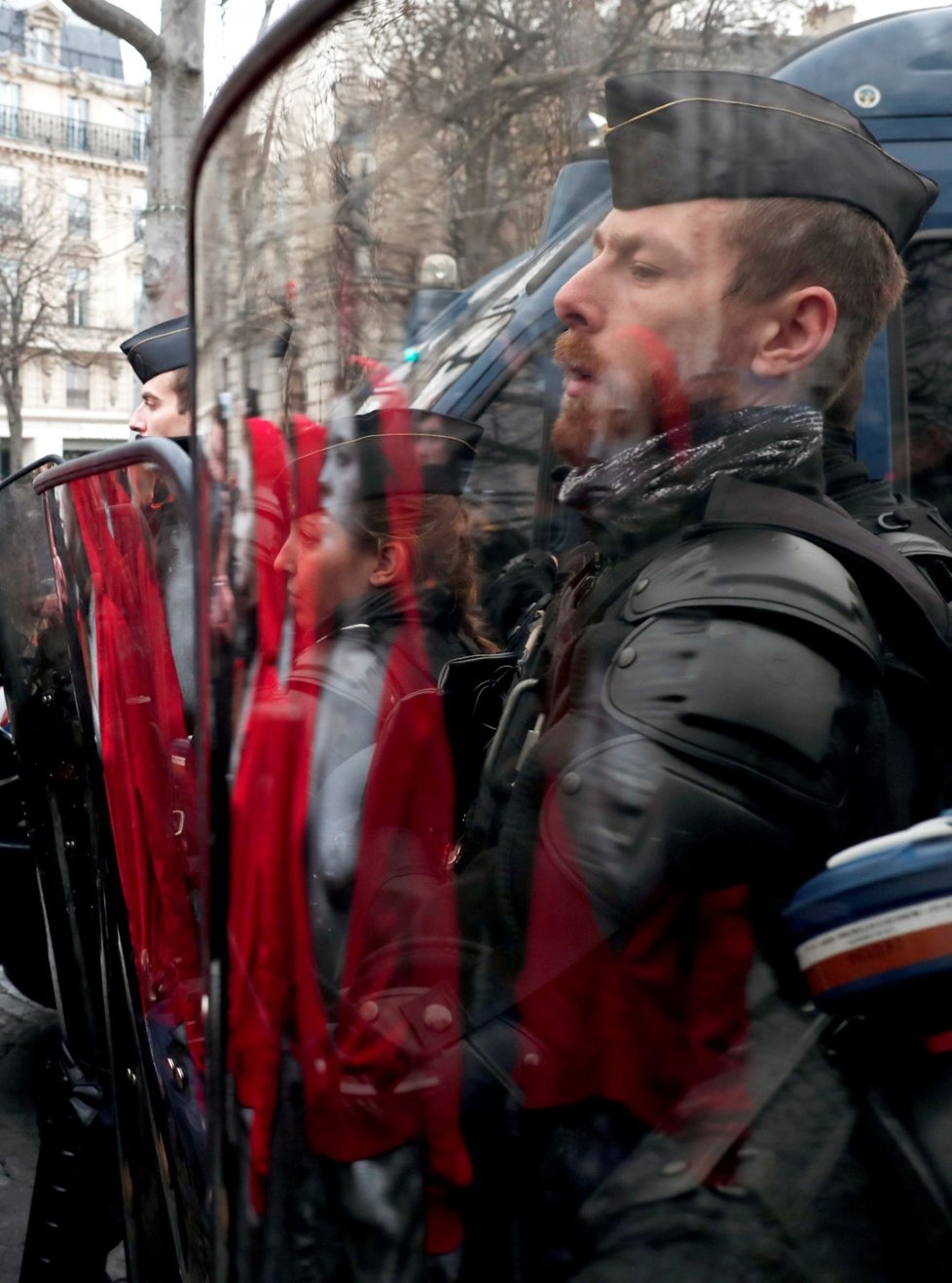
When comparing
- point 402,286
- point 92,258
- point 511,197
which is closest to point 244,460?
point 402,286

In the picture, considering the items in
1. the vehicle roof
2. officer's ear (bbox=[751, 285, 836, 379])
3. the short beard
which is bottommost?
the short beard

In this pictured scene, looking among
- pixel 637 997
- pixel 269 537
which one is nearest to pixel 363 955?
pixel 637 997

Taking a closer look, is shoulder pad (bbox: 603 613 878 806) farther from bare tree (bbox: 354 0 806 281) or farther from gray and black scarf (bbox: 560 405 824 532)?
bare tree (bbox: 354 0 806 281)

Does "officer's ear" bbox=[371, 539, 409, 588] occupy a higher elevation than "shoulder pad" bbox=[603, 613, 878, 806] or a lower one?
higher

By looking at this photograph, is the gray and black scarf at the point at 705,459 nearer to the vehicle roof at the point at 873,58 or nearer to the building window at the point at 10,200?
the vehicle roof at the point at 873,58

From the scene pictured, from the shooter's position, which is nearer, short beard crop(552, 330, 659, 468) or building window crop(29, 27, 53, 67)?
short beard crop(552, 330, 659, 468)

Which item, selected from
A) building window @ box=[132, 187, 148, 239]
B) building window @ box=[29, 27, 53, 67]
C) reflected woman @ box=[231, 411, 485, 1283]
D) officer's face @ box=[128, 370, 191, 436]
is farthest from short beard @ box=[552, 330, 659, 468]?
building window @ box=[132, 187, 148, 239]

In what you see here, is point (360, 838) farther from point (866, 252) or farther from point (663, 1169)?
point (866, 252)

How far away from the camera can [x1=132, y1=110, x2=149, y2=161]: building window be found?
269 inches

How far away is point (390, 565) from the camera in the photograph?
1072 millimetres

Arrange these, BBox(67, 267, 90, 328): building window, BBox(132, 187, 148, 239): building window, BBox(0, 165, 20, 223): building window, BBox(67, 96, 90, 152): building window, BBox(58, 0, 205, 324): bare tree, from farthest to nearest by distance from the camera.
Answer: BBox(67, 267, 90, 328): building window < BBox(132, 187, 148, 239): building window < BBox(0, 165, 20, 223): building window < BBox(58, 0, 205, 324): bare tree < BBox(67, 96, 90, 152): building window

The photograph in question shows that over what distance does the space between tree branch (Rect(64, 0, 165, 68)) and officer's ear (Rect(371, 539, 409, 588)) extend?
1.88 metres

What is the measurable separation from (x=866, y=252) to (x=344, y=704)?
51 cm

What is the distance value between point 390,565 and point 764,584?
297 mm
